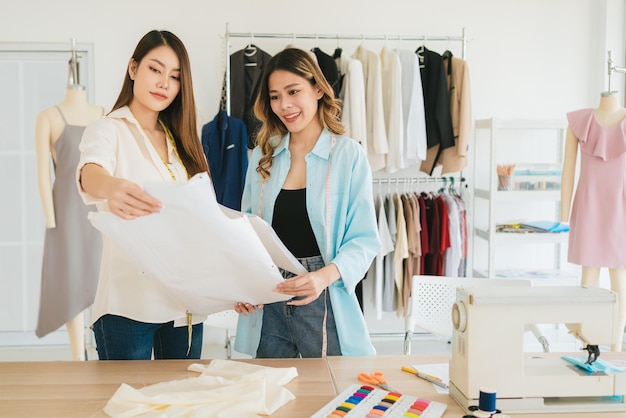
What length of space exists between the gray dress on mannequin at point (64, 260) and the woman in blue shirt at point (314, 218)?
2.00m

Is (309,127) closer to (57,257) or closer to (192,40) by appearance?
(57,257)

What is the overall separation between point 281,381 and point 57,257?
2546 millimetres

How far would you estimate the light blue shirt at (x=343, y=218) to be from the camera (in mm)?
2059

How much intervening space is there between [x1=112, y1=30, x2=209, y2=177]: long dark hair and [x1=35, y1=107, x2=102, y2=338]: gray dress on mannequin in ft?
6.22

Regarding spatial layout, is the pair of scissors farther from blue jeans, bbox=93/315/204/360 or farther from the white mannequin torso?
the white mannequin torso

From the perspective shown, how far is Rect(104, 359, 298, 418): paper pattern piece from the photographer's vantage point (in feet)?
4.85

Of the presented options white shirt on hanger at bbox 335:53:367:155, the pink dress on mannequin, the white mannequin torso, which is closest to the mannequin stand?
the pink dress on mannequin

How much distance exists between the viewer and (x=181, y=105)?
2.03m

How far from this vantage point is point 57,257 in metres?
3.79

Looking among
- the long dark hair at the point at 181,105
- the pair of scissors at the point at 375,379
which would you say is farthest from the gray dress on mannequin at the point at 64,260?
the pair of scissors at the point at 375,379

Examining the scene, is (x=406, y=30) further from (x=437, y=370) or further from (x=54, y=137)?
(x=437, y=370)

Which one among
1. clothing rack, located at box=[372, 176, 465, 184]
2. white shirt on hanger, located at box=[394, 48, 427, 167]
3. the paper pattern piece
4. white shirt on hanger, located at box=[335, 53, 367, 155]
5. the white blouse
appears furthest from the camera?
clothing rack, located at box=[372, 176, 465, 184]

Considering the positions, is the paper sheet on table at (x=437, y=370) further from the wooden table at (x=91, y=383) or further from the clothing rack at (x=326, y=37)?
the clothing rack at (x=326, y=37)

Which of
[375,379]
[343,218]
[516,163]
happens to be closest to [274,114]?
[343,218]
